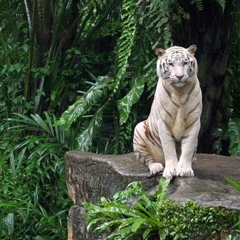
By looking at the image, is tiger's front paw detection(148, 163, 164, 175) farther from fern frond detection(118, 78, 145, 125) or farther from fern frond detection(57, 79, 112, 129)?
fern frond detection(57, 79, 112, 129)

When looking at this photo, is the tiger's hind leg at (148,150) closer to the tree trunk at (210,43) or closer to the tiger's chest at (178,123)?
the tiger's chest at (178,123)

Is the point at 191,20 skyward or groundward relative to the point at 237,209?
skyward

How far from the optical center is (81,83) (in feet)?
33.2

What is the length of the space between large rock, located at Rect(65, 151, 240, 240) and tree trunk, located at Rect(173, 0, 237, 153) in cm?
152

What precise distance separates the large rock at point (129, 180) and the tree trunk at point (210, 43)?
1521 mm

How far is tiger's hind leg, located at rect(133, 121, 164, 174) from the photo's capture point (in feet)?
21.6

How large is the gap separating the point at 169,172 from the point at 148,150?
506 millimetres

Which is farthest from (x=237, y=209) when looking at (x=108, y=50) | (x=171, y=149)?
(x=108, y=50)

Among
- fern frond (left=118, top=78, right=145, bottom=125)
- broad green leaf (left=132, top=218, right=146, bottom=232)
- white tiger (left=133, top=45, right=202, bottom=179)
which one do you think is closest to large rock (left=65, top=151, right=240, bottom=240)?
white tiger (left=133, top=45, right=202, bottom=179)

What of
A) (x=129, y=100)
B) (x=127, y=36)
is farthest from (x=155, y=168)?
(x=127, y=36)

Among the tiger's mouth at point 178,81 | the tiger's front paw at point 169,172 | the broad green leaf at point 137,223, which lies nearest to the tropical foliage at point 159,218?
the broad green leaf at point 137,223

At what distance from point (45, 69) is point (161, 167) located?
3655 millimetres

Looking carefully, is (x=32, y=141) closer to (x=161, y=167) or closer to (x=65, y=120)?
(x=65, y=120)

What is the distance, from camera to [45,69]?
32.0 feet
